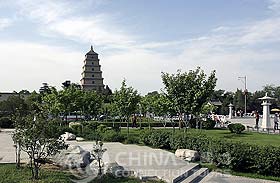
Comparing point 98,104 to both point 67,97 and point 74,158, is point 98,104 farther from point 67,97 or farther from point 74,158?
point 74,158

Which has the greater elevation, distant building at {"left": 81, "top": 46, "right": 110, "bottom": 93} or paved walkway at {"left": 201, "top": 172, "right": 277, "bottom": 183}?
distant building at {"left": 81, "top": 46, "right": 110, "bottom": 93}

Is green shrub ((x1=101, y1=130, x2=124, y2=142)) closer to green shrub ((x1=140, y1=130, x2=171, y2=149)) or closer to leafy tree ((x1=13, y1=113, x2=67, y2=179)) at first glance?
green shrub ((x1=140, y1=130, x2=171, y2=149))

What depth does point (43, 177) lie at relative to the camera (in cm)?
1091

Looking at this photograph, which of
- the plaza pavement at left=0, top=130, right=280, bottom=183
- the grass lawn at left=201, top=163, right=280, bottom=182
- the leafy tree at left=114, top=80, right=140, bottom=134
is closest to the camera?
the plaza pavement at left=0, top=130, right=280, bottom=183

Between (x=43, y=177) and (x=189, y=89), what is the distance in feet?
44.3

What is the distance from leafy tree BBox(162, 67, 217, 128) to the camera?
22719 millimetres

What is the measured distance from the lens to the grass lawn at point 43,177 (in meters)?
10.5

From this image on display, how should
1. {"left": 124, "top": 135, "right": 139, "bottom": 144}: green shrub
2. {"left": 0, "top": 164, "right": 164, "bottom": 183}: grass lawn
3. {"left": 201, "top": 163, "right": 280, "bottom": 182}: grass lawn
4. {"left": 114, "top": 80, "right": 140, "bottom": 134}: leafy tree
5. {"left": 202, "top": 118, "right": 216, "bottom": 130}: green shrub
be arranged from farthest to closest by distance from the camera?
{"left": 202, "top": 118, "right": 216, "bottom": 130}: green shrub
{"left": 114, "top": 80, "right": 140, "bottom": 134}: leafy tree
{"left": 124, "top": 135, "right": 139, "bottom": 144}: green shrub
{"left": 201, "top": 163, "right": 280, "bottom": 182}: grass lawn
{"left": 0, "top": 164, "right": 164, "bottom": 183}: grass lawn

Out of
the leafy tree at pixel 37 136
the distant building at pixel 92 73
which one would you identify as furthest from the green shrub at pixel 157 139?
the distant building at pixel 92 73

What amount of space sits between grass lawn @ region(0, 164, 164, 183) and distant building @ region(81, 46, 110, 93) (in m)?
68.7

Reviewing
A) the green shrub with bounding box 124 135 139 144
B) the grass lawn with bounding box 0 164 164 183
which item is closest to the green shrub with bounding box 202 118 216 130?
the green shrub with bounding box 124 135 139 144

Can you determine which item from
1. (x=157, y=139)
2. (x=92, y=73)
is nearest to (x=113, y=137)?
(x=157, y=139)

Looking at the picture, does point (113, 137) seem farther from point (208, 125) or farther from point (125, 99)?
point (208, 125)

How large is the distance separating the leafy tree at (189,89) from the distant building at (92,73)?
58.2m
